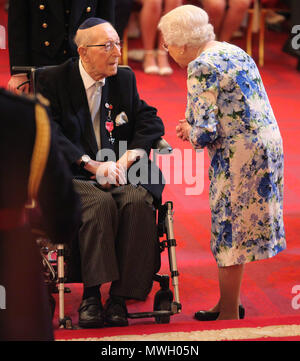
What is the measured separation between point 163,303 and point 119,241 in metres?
0.35

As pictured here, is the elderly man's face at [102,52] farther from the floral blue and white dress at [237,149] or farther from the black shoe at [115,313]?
the black shoe at [115,313]

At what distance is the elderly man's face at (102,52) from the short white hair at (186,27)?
389mm

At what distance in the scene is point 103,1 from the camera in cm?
403

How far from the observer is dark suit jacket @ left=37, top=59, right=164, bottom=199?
345 centimetres

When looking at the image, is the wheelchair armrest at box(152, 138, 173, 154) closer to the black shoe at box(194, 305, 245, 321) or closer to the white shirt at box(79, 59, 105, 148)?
the white shirt at box(79, 59, 105, 148)

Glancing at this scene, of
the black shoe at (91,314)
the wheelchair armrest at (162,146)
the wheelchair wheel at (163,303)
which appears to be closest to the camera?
the black shoe at (91,314)

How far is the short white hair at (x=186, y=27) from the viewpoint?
3.04 meters

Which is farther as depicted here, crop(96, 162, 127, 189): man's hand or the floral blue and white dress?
crop(96, 162, 127, 189): man's hand

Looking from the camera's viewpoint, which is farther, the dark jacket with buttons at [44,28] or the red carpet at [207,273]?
the dark jacket with buttons at [44,28]

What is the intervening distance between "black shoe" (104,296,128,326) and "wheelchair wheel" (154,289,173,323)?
0.56 feet

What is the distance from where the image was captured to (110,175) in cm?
330

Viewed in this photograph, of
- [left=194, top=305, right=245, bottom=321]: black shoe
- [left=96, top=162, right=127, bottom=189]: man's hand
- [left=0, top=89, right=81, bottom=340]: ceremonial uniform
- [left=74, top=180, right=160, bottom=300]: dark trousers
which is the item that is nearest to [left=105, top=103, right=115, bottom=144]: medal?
[left=96, top=162, right=127, bottom=189]: man's hand

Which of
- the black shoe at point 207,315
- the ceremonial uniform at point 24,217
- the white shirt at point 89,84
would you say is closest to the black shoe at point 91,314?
the black shoe at point 207,315
